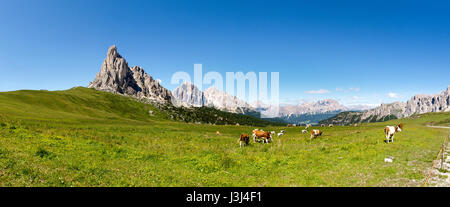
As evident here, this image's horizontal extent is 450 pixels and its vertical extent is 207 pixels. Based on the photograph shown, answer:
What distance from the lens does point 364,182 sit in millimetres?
12922

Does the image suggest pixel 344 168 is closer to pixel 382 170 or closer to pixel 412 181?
pixel 382 170
